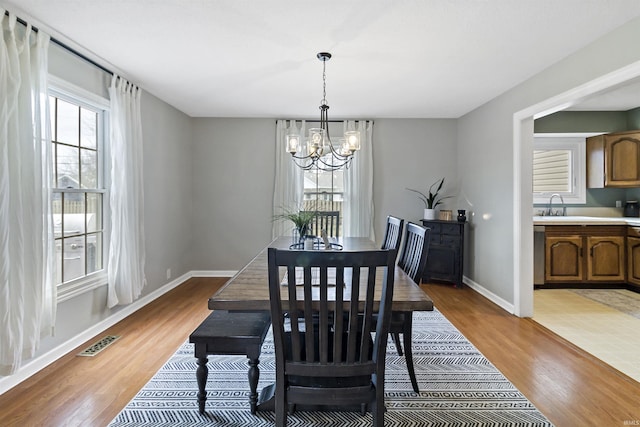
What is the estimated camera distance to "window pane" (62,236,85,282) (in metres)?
2.78

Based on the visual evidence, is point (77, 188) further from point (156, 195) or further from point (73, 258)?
point (156, 195)

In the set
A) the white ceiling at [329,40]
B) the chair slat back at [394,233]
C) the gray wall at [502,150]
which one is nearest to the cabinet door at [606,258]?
the gray wall at [502,150]

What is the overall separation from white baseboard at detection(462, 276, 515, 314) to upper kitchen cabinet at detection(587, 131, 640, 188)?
2.23 metres

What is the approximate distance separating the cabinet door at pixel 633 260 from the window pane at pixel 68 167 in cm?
615

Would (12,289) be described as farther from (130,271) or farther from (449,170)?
(449,170)

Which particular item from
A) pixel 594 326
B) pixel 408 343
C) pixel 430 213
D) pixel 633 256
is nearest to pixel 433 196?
pixel 430 213

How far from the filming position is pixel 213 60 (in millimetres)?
2945

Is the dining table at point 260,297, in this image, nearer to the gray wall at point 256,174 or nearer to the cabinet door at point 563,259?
the gray wall at point 256,174

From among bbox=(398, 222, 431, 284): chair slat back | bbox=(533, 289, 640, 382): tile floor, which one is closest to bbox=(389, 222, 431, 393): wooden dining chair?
bbox=(398, 222, 431, 284): chair slat back

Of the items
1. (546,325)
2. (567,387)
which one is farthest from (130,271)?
(546,325)

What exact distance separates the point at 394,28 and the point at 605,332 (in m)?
3.21

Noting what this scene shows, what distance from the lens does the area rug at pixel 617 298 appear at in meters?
3.66

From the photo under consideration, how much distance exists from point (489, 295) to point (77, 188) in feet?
14.7

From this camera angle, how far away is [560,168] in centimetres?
504
